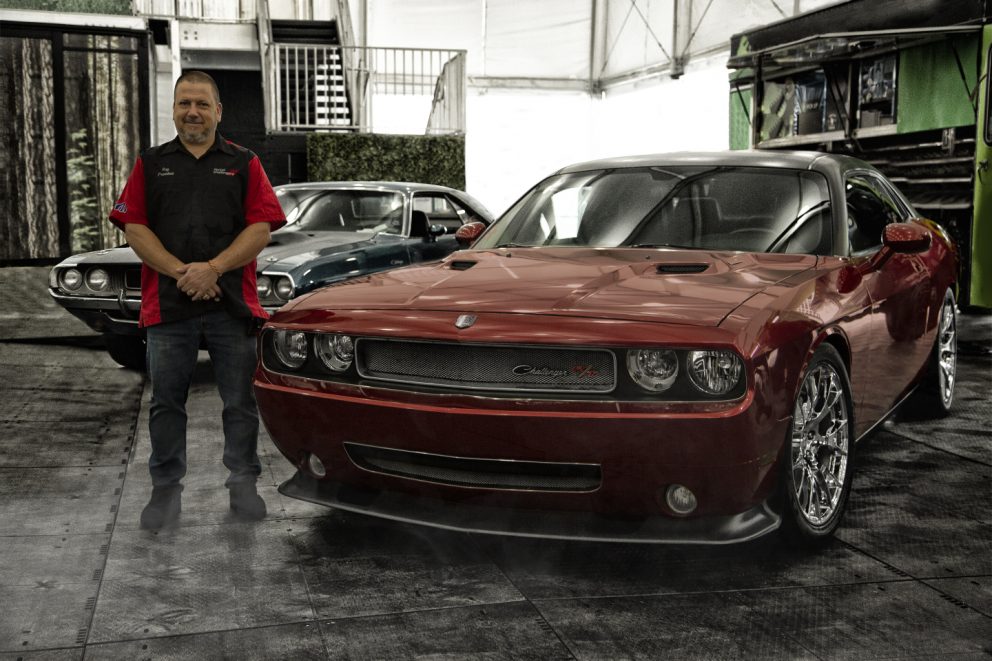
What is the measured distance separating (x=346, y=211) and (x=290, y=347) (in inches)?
189

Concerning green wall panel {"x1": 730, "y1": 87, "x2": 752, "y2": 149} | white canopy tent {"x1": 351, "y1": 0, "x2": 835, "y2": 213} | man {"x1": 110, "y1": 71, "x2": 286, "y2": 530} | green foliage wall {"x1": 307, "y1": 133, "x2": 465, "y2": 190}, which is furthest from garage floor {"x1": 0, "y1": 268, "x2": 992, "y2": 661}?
white canopy tent {"x1": 351, "y1": 0, "x2": 835, "y2": 213}

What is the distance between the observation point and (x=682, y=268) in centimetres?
404

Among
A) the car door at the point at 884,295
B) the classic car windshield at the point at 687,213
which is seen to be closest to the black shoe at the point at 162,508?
the classic car windshield at the point at 687,213

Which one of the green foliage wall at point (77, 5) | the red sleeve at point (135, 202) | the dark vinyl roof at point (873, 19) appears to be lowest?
the red sleeve at point (135, 202)

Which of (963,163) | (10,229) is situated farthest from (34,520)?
(10,229)

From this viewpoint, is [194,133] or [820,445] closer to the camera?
[820,445]

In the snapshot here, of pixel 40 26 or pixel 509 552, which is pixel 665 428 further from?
pixel 40 26

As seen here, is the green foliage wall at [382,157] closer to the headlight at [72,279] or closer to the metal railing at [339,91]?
the metal railing at [339,91]

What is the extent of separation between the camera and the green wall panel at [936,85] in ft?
28.1

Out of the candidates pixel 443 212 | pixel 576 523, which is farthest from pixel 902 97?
pixel 576 523

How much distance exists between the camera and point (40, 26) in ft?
48.8

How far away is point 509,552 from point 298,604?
2.68 ft

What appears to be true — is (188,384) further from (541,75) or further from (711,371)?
(541,75)

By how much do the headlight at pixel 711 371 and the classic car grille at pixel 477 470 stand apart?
40 centimetres
